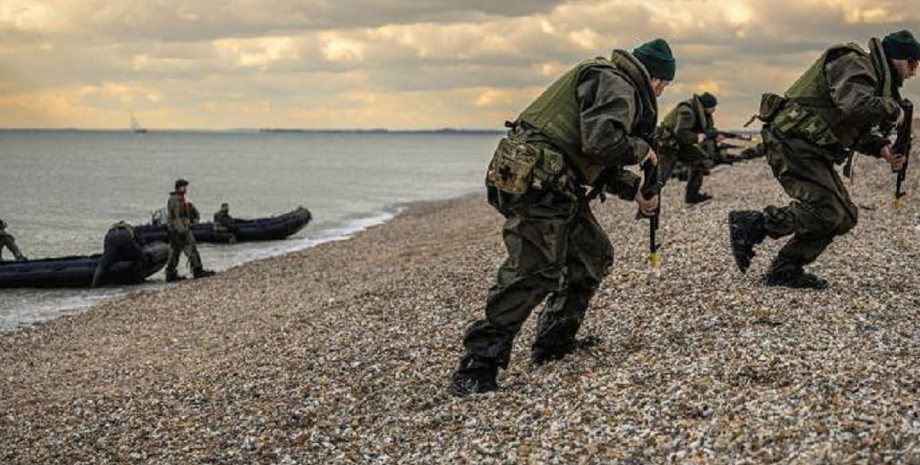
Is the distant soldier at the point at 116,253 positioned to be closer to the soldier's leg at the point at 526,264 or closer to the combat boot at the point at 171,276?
the combat boot at the point at 171,276

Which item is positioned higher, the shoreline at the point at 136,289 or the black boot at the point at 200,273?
the black boot at the point at 200,273

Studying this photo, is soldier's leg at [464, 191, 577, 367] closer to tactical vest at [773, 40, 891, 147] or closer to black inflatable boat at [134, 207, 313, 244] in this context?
tactical vest at [773, 40, 891, 147]

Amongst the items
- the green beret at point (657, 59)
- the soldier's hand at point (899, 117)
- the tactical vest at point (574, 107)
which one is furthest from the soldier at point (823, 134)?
the tactical vest at point (574, 107)

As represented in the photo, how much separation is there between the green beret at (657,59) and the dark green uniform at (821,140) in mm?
2170

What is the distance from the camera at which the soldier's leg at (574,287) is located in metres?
7.25

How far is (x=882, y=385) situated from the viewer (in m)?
6.07

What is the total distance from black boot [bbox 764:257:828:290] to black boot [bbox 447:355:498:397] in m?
3.61

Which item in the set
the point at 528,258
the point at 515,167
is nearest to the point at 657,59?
the point at 515,167

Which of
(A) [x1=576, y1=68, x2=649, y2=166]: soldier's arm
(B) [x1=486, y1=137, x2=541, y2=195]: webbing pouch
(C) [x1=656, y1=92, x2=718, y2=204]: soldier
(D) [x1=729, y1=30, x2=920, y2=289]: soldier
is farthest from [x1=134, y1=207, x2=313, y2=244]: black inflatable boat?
(A) [x1=576, y1=68, x2=649, y2=166]: soldier's arm

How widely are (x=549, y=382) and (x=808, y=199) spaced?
3.44 m

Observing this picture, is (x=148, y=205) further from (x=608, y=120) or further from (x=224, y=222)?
(x=608, y=120)

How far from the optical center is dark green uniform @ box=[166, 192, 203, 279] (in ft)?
75.8

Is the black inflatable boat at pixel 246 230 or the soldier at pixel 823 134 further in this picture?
the black inflatable boat at pixel 246 230

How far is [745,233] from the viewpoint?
30.7 feet
